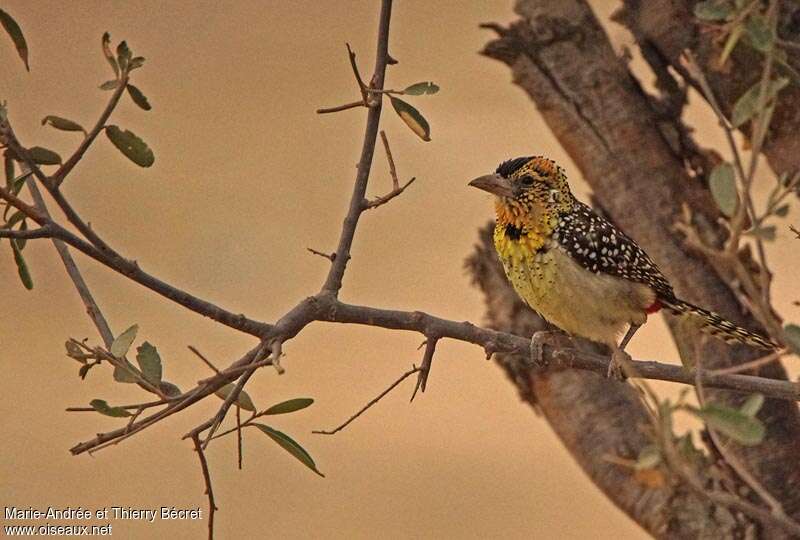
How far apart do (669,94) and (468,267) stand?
739mm

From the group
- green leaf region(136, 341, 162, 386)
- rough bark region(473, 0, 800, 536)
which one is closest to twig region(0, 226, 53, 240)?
green leaf region(136, 341, 162, 386)

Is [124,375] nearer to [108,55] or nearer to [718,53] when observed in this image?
[108,55]

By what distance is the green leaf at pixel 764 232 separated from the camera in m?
1.06

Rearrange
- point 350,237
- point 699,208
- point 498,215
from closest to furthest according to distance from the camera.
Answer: point 350,237 < point 498,215 < point 699,208

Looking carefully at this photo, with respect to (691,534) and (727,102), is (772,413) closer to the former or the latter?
(691,534)

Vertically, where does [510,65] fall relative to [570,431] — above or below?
above

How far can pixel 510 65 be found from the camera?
3031 mm

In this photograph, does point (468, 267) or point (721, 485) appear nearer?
point (721, 485)

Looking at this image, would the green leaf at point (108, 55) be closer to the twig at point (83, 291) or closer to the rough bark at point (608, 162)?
the twig at point (83, 291)

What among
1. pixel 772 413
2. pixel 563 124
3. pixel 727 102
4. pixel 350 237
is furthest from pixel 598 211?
pixel 350 237

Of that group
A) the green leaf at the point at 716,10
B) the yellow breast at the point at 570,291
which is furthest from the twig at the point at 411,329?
the yellow breast at the point at 570,291

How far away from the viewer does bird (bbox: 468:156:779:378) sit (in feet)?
8.54

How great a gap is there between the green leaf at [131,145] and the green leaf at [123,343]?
0.83 ft

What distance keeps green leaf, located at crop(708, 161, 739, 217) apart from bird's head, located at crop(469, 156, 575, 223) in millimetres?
1516
